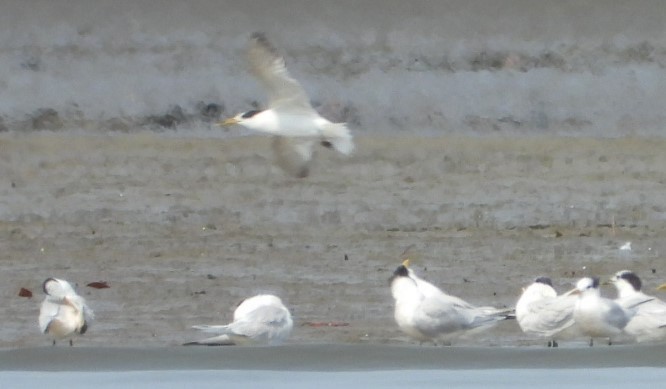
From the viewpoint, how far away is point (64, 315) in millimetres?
9375

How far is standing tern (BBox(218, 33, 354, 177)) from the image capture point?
11.2 meters

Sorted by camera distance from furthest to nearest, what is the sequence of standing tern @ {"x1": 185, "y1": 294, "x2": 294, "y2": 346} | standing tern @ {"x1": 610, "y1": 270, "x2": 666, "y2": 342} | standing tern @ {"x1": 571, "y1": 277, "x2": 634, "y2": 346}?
standing tern @ {"x1": 610, "y1": 270, "x2": 666, "y2": 342} → standing tern @ {"x1": 571, "y1": 277, "x2": 634, "y2": 346} → standing tern @ {"x1": 185, "y1": 294, "x2": 294, "y2": 346}

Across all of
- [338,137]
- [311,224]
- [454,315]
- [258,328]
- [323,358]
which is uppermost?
[338,137]

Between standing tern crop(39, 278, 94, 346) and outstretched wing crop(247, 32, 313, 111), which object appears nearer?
standing tern crop(39, 278, 94, 346)

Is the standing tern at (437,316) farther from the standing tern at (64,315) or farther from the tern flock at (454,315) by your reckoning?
the standing tern at (64,315)

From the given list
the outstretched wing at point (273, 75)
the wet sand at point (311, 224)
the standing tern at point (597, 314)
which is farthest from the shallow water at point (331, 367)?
Result: the outstretched wing at point (273, 75)

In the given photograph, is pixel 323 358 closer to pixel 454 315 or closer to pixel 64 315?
pixel 454 315

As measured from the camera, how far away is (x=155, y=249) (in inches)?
459

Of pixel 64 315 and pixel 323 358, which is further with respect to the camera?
pixel 64 315

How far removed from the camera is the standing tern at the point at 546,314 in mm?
9453

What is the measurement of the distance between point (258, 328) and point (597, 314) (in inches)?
57.6

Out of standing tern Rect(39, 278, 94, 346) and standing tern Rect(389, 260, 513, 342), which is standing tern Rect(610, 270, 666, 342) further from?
standing tern Rect(39, 278, 94, 346)

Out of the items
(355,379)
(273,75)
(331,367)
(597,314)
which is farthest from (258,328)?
(273,75)

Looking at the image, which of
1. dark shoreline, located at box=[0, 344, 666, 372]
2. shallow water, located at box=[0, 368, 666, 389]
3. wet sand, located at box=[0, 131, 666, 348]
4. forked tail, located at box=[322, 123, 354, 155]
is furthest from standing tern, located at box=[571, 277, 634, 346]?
forked tail, located at box=[322, 123, 354, 155]
